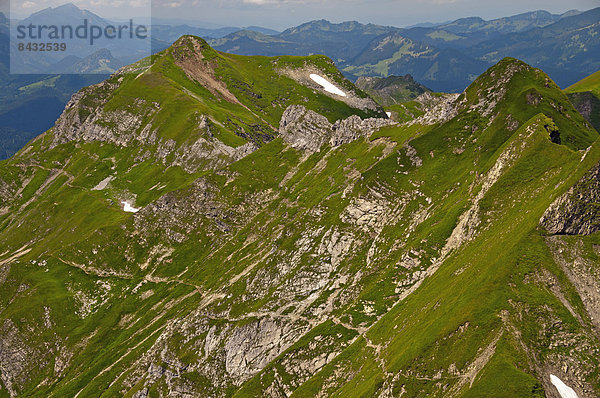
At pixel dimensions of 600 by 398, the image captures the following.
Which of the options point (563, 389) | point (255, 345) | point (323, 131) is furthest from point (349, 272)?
point (323, 131)

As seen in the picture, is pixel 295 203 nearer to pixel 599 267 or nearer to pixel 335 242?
pixel 335 242

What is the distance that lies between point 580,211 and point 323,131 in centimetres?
12859

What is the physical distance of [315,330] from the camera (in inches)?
3620

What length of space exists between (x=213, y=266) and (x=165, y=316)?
894 inches

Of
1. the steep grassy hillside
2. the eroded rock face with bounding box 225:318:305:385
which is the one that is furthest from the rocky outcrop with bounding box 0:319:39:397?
the eroded rock face with bounding box 225:318:305:385

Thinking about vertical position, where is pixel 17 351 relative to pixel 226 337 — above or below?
below

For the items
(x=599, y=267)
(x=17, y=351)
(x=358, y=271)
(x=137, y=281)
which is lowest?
(x=17, y=351)

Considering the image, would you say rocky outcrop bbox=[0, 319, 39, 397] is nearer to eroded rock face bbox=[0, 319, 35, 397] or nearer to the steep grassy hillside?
eroded rock face bbox=[0, 319, 35, 397]

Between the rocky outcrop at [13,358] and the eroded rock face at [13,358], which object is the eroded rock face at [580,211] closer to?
the rocky outcrop at [13,358]

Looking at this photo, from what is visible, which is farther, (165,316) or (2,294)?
(2,294)

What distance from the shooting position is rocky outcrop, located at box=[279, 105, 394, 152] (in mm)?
156750

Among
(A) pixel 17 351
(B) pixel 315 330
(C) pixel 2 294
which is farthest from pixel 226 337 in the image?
(C) pixel 2 294

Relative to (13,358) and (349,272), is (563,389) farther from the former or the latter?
(13,358)

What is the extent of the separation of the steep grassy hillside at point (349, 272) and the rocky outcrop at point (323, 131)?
0.97 metres
